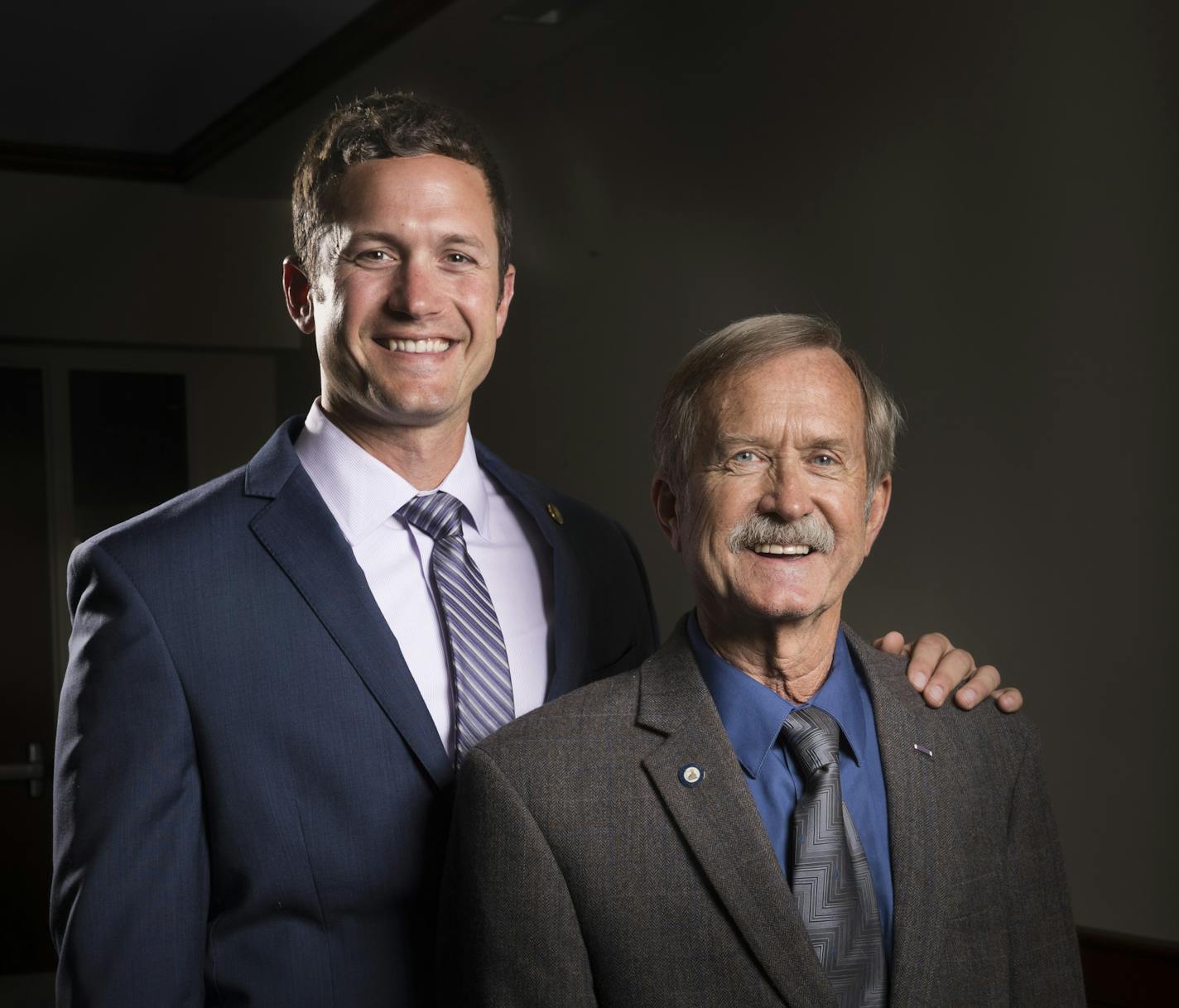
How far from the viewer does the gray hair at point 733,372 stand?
1.69 m

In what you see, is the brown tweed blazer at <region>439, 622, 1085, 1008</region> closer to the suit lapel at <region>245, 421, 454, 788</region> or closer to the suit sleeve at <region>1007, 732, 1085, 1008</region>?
the suit sleeve at <region>1007, 732, 1085, 1008</region>

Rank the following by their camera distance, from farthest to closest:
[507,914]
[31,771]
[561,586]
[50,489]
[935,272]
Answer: [50,489] → [31,771] → [935,272] → [561,586] → [507,914]

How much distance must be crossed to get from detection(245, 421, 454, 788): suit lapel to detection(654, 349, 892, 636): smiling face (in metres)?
0.38

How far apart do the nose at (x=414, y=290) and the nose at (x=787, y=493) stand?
0.47 metres

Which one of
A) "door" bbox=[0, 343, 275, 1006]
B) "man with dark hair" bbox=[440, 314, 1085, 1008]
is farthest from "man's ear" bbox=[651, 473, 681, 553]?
"door" bbox=[0, 343, 275, 1006]

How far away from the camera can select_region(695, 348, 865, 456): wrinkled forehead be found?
1.65m

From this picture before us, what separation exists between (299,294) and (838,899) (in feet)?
3.43

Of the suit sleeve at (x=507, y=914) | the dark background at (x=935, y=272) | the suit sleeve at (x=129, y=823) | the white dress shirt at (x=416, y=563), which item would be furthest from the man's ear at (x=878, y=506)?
the dark background at (x=935, y=272)

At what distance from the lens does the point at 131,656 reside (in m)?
1.62

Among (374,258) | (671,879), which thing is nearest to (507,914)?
(671,879)

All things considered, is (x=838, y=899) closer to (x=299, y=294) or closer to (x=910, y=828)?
(x=910, y=828)

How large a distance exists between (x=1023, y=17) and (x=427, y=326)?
186 cm

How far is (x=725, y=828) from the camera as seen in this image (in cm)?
156

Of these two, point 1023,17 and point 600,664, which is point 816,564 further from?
point 1023,17
